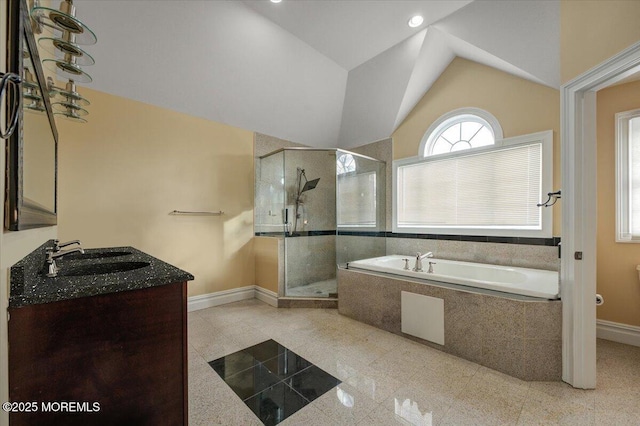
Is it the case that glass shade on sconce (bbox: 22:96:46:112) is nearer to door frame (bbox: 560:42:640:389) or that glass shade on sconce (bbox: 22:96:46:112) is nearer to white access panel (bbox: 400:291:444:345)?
white access panel (bbox: 400:291:444:345)

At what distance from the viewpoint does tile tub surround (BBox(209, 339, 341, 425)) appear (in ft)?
5.08

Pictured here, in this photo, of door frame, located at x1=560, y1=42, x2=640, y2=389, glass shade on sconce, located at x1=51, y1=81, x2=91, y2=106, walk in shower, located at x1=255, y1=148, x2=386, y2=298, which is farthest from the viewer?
walk in shower, located at x1=255, y1=148, x2=386, y2=298

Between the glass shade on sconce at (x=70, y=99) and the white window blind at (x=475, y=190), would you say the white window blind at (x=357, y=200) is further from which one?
the glass shade on sconce at (x=70, y=99)

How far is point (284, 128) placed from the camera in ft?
12.4

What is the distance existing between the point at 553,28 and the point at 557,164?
1.11m

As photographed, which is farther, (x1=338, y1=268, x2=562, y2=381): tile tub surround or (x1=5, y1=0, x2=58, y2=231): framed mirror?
(x1=338, y1=268, x2=562, y2=381): tile tub surround

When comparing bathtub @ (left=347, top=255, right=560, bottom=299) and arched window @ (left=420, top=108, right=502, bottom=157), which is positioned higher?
arched window @ (left=420, top=108, right=502, bottom=157)

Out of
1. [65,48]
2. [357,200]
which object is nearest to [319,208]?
[357,200]

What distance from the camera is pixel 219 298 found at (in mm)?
3324

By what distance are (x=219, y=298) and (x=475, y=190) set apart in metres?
3.33

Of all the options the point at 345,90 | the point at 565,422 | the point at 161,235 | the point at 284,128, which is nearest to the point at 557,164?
the point at 565,422

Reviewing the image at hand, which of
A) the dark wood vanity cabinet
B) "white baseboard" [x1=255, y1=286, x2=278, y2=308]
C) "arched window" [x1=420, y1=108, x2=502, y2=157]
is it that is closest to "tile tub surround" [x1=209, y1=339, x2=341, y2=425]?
the dark wood vanity cabinet

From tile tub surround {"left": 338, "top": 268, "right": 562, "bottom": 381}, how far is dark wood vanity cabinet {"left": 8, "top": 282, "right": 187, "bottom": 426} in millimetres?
1910

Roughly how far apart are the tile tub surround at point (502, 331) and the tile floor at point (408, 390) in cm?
8
